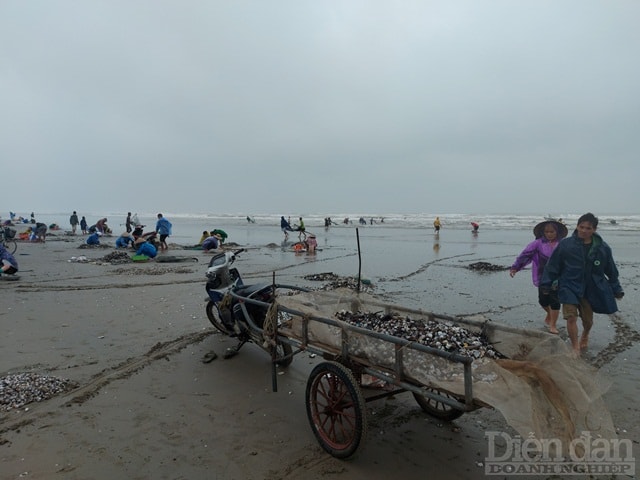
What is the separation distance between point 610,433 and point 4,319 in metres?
8.29

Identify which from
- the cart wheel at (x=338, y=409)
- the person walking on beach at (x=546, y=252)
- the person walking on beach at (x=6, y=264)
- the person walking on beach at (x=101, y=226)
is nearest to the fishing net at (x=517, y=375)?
the cart wheel at (x=338, y=409)

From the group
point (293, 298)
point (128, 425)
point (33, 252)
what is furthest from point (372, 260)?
point (33, 252)

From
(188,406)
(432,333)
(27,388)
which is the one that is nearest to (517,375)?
(432,333)

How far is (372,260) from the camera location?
15.1 meters

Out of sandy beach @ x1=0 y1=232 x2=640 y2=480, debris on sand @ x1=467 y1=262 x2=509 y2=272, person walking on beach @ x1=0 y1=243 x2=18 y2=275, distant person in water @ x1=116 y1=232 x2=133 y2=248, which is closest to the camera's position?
sandy beach @ x1=0 y1=232 x2=640 y2=480

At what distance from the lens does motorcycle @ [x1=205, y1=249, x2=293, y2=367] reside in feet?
14.7

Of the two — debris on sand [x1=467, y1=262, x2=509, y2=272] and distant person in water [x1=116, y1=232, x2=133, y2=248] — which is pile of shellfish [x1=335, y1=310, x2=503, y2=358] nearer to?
debris on sand [x1=467, y1=262, x2=509, y2=272]

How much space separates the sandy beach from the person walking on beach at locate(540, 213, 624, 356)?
29.4 inches

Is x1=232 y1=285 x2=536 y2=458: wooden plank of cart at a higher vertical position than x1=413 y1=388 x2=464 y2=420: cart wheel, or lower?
higher

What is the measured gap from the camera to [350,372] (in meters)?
2.86

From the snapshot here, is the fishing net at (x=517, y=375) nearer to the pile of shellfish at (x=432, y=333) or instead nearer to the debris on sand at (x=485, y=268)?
the pile of shellfish at (x=432, y=333)

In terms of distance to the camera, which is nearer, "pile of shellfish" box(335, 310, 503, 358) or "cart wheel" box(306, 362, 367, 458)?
"cart wheel" box(306, 362, 367, 458)

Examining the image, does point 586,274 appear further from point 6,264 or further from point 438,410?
point 6,264

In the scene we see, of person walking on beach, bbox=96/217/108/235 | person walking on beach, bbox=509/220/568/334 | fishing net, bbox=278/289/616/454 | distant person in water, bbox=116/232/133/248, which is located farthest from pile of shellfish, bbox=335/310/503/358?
person walking on beach, bbox=96/217/108/235
